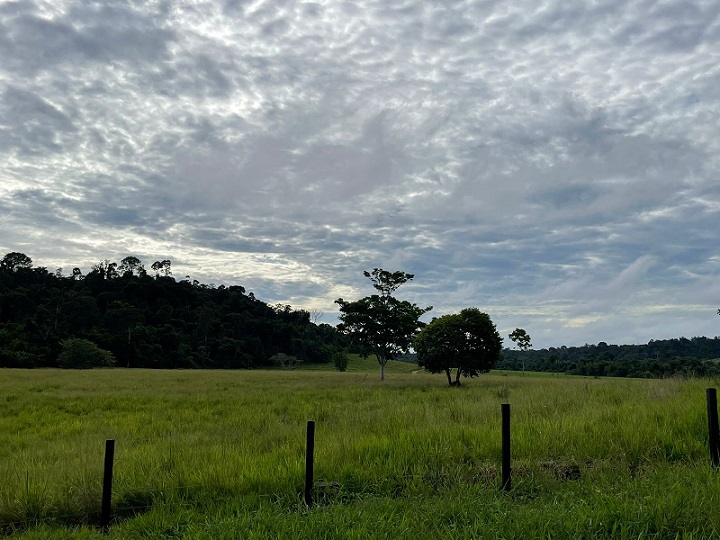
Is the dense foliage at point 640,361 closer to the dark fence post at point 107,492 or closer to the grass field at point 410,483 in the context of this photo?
the grass field at point 410,483

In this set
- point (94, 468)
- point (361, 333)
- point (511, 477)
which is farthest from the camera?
point (361, 333)

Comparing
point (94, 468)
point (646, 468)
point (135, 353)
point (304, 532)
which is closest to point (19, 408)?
point (94, 468)

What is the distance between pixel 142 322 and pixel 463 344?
81224 mm

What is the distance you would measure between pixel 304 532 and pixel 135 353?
300 feet

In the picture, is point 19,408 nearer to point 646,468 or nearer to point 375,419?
point 375,419

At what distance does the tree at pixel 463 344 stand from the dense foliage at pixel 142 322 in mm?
59662

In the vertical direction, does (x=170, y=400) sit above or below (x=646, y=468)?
below

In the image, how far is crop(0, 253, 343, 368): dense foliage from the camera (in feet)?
274

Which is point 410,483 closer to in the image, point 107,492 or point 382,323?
point 107,492

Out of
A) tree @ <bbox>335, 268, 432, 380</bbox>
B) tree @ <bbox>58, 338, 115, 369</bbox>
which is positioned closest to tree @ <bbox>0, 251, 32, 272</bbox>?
tree @ <bbox>58, 338, 115, 369</bbox>

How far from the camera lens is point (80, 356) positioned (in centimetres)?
7000

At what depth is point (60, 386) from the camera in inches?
1208

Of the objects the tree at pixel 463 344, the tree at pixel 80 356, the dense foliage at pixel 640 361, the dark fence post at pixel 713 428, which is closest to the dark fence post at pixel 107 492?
the dark fence post at pixel 713 428

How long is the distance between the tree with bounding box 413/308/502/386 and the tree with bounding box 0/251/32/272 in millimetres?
118512
